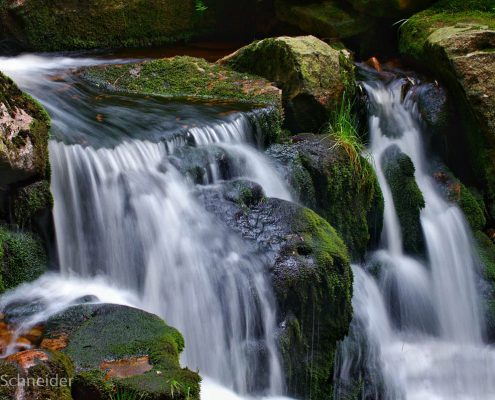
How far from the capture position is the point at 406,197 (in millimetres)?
6605

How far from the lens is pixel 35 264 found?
14.3ft

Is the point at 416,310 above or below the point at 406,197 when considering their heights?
below

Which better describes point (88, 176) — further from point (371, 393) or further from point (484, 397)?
point (484, 397)

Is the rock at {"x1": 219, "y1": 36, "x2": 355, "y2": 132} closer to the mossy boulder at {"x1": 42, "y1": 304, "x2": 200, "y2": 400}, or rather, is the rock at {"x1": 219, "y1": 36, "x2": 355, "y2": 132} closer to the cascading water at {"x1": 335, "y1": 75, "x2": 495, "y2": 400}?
the cascading water at {"x1": 335, "y1": 75, "x2": 495, "y2": 400}

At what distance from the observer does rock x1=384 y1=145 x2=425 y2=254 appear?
21.2ft

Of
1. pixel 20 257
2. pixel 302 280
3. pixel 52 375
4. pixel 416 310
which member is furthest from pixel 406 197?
pixel 52 375

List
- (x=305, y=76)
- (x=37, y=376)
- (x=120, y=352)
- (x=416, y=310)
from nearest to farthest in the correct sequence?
1. (x=37, y=376)
2. (x=120, y=352)
3. (x=416, y=310)
4. (x=305, y=76)

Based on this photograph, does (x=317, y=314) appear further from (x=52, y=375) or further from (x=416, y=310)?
(x=52, y=375)

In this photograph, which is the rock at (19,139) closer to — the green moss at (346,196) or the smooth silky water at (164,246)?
the smooth silky water at (164,246)

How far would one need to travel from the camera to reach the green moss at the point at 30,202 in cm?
436

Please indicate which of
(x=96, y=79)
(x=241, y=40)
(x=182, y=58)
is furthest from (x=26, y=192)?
(x=241, y=40)

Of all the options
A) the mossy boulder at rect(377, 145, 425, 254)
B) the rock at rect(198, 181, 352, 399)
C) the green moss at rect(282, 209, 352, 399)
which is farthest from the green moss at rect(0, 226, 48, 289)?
the mossy boulder at rect(377, 145, 425, 254)

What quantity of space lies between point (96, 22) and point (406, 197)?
14.6 ft

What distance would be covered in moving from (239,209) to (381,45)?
490 centimetres
